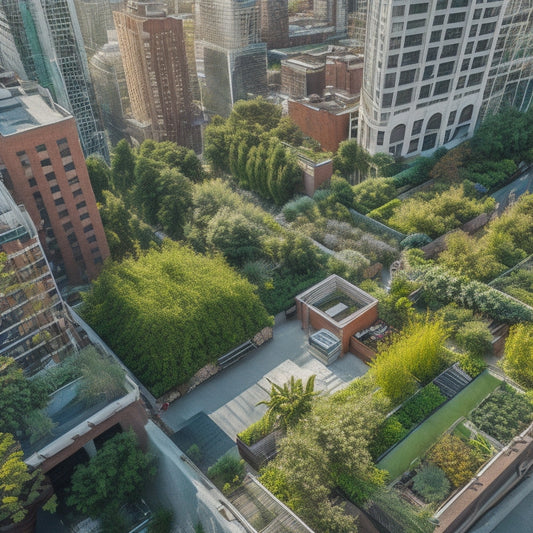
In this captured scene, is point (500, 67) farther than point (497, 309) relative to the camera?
Yes

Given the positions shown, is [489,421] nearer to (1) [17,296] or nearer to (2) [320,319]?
(2) [320,319]

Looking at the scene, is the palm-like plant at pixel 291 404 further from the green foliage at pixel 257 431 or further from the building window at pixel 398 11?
the building window at pixel 398 11

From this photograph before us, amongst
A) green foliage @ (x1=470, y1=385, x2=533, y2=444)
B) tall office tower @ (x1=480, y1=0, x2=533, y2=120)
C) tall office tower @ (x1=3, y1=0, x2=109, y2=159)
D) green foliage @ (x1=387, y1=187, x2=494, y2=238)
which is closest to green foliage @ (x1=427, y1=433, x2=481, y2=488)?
green foliage @ (x1=470, y1=385, x2=533, y2=444)

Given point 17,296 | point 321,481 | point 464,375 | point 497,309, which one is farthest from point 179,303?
point 497,309

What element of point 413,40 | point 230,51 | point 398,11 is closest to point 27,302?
point 398,11

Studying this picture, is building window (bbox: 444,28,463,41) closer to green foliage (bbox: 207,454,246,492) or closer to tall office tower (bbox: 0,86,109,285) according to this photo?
tall office tower (bbox: 0,86,109,285)

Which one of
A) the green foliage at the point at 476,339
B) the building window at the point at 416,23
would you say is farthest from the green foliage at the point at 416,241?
the building window at the point at 416,23
